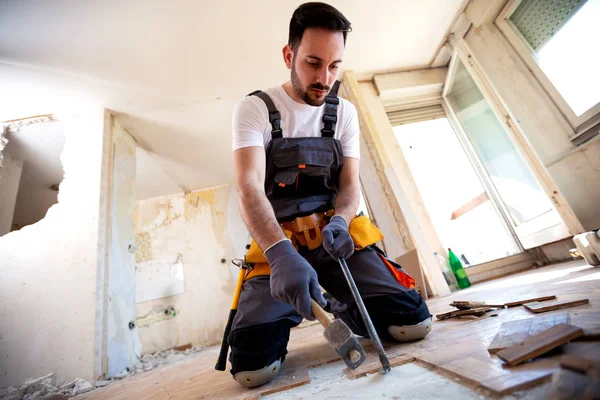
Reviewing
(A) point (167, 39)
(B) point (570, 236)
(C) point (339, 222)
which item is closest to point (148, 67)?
(A) point (167, 39)

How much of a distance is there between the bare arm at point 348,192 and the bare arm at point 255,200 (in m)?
0.36

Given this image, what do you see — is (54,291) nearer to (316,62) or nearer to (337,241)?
(337,241)

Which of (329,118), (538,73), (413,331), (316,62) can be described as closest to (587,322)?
(413,331)

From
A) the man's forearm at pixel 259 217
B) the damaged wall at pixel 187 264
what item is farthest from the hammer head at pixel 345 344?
the damaged wall at pixel 187 264

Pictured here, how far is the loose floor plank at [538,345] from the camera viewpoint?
52 centimetres

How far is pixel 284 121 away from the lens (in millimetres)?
1358

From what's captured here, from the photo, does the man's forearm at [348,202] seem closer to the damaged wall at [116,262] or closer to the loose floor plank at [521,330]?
the loose floor plank at [521,330]

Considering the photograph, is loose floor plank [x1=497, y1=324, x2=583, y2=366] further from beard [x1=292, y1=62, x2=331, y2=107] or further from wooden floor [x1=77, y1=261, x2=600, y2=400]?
beard [x1=292, y1=62, x2=331, y2=107]

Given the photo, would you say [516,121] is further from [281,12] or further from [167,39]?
[167,39]

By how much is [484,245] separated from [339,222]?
11.1 ft

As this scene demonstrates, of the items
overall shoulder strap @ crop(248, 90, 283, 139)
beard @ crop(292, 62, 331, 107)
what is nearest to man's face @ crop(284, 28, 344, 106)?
beard @ crop(292, 62, 331, 107)

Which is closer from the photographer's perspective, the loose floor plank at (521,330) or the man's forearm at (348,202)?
the loose floor plank at (521,330)

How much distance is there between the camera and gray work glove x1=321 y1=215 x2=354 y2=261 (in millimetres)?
992

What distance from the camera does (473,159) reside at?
10.1 feet
